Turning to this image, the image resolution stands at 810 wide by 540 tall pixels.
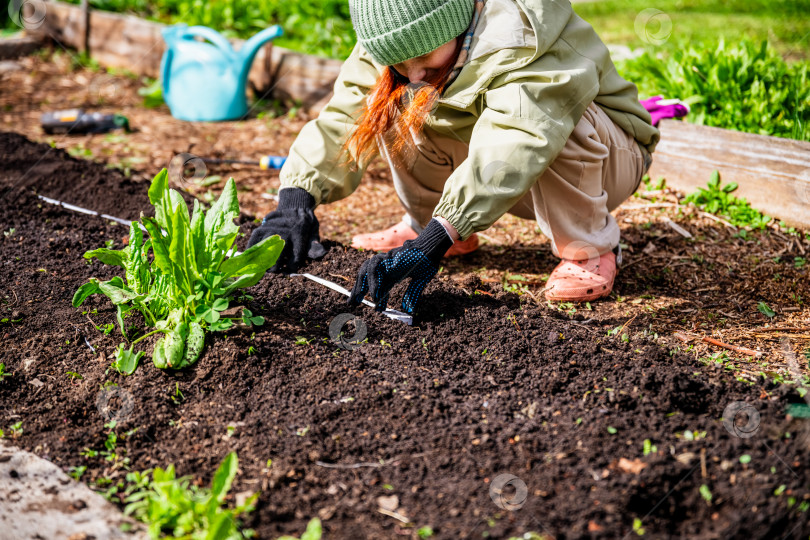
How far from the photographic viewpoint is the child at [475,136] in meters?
2.04

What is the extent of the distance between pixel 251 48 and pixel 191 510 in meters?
3.55

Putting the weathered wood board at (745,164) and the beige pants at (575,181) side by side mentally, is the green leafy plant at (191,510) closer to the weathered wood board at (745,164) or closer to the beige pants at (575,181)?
the beige pants at (575,181)

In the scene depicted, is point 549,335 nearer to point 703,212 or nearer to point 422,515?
point 422,515

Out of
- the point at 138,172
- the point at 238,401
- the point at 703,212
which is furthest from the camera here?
the point at 138,172

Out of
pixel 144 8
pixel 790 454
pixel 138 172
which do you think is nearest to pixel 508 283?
pixel 790 454

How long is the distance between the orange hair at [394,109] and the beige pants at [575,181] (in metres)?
0.15

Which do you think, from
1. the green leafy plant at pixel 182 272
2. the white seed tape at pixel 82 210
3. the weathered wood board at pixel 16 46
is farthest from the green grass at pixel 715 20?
the weathered wood board at pixel 16 46

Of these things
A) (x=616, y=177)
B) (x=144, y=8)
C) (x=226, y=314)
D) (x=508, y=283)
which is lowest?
(x=144, y=8)

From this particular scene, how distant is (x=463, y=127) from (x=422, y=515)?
4.51 ft

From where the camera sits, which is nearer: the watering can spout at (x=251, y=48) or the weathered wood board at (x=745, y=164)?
the weathered wood board at (x=745, y=164)

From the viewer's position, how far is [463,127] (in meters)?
2.38

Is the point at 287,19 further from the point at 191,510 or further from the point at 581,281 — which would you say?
the point at 191,510

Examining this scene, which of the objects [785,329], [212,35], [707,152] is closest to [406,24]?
[785,329]

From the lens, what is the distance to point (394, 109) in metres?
2.28
